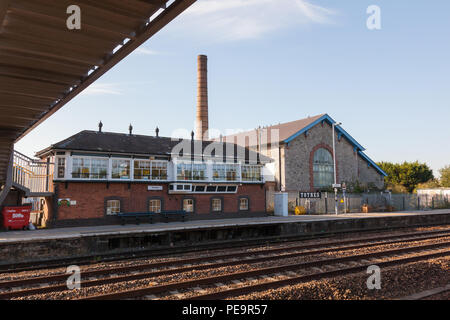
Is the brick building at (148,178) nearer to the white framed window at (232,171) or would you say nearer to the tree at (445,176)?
the white framed window at (232,171)

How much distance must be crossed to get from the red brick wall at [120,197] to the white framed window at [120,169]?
1.70ft

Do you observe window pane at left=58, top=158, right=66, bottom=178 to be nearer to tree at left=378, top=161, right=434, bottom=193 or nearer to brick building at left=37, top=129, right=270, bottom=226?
brick building at left=37, top=129, right=270, bottom=226

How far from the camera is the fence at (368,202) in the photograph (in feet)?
101

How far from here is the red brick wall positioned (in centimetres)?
1941

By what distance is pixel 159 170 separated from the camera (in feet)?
74.1

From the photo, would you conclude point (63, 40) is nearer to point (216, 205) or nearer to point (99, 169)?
point (99, 169)

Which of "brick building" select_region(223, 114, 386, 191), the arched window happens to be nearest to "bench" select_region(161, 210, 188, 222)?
"brick building" select_region(223, 114, 386, 191)

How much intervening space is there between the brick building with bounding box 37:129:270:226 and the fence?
550 centimetres

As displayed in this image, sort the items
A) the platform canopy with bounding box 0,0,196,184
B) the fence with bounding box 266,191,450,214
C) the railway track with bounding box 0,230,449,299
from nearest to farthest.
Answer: the platform canopy with bounding box 0,0,196,184, the railway track with bounding box 0,230,449,299, the fence with bounding box 266,191,450,214

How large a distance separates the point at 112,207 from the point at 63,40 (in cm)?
1591

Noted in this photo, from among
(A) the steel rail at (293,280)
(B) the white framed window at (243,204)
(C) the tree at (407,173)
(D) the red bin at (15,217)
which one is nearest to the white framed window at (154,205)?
(B) the white framed window at (243,204)

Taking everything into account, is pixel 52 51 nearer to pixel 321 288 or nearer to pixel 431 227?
pixel 321 288

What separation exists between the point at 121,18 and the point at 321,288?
24.7 ft
